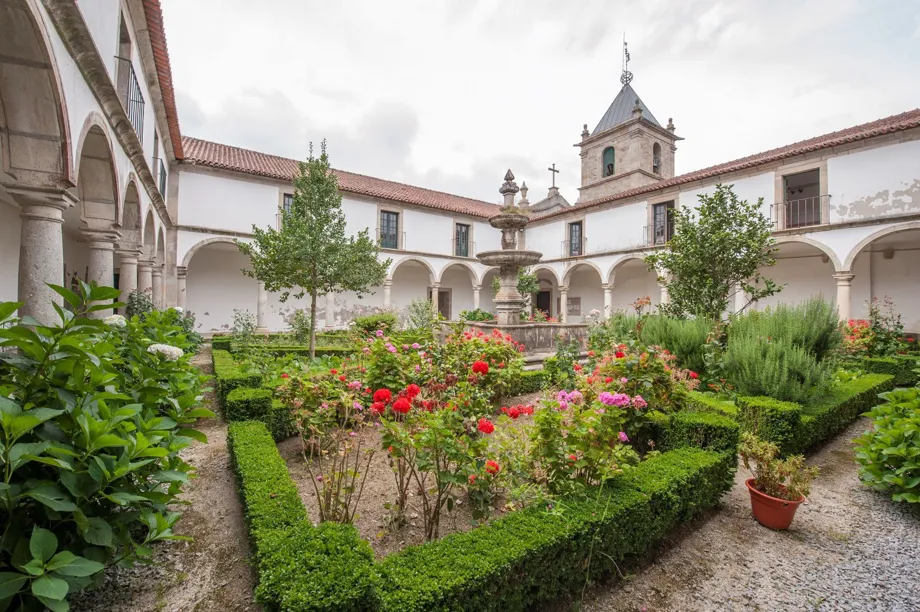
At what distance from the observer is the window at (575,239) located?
758 inches

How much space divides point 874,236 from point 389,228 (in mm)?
16321

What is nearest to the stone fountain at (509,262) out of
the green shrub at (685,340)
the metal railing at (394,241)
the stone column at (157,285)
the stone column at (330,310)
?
the green shrub at (685,340)

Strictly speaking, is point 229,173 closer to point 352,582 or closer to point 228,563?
point 228,563

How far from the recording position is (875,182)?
36.7ft

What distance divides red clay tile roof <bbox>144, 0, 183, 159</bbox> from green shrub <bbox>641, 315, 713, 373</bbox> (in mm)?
9496

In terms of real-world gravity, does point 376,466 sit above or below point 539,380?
below

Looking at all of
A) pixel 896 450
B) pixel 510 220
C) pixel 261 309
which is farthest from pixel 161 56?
pixel 896 450

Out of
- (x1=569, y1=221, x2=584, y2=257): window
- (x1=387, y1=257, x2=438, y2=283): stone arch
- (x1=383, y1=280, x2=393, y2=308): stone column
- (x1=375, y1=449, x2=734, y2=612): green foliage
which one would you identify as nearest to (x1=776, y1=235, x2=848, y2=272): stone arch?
(x1=569, y1=221, x2=584, y2=257): window

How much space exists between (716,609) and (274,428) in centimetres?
409

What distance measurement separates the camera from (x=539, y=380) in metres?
6.34

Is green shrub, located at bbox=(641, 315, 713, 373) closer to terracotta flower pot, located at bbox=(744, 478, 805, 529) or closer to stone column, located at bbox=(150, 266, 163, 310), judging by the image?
terracotta flower pot, located at bbox=(744, 478, 805, 529)

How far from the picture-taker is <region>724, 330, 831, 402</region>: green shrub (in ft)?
15.8

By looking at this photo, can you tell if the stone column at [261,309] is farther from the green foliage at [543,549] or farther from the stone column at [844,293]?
the stone column at [844,293]

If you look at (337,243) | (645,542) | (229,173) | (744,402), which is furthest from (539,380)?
(229,173)
